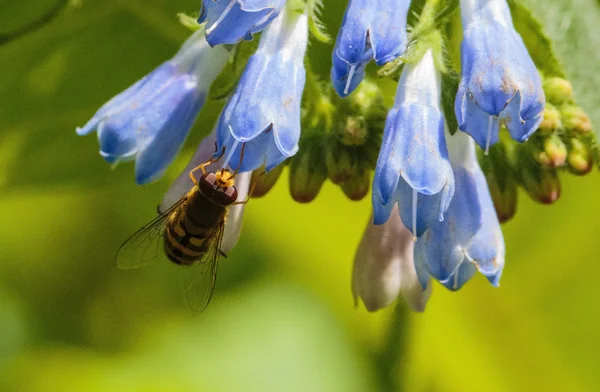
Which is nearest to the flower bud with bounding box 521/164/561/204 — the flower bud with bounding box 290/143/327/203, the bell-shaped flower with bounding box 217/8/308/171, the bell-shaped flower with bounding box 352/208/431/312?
the bell-shaped flower with bounding box 352/208/431/312

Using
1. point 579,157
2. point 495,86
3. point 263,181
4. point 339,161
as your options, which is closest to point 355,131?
point 339,161

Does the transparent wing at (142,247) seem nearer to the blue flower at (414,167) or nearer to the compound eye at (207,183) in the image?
the compound eye at (207,183)

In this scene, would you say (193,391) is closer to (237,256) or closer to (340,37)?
(237,256)

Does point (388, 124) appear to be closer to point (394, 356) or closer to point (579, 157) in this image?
point (579, 157)

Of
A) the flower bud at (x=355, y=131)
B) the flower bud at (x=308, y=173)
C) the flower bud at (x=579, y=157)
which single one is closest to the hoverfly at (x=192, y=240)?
the flower bud at (x=308, y=173)

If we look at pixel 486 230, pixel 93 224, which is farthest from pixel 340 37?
pixel 93 224
